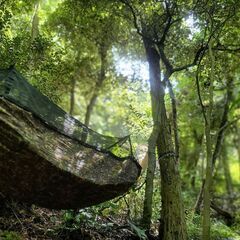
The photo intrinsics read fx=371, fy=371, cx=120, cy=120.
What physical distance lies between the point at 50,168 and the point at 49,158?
0.10m

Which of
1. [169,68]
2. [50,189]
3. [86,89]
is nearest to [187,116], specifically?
[86,89]

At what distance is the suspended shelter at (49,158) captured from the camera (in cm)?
346

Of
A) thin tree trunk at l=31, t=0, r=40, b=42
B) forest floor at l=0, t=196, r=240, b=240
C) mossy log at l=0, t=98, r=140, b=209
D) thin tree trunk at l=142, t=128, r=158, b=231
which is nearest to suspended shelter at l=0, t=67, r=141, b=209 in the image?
mossy log at l=0, t=98, r=140, b=209

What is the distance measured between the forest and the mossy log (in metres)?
0.01

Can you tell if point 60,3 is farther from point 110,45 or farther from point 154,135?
point 154,135

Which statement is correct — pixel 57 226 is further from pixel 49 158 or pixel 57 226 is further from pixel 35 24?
pixel 35 24

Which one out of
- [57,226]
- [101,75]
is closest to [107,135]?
[57,226]

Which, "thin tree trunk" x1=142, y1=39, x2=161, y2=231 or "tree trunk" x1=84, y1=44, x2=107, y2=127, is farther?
"tree trunk" x1=84, y1=44, x2=107, y2=127

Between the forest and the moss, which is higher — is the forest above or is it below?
above

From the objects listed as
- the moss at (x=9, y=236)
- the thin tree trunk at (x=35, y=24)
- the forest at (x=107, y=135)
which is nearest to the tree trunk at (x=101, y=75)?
the forest at (x=107, y=135)

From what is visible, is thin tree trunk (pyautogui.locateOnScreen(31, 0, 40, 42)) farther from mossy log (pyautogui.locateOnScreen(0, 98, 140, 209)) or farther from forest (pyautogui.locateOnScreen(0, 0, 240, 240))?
mossy log (pyautogui.locateOnScreen(0, 98, 140, 209))

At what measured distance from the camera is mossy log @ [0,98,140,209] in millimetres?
3431

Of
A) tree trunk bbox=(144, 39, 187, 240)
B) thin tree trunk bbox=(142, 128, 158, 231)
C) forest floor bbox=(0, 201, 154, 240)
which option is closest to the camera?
forest floor bbox=(0, 201, 154, 240)

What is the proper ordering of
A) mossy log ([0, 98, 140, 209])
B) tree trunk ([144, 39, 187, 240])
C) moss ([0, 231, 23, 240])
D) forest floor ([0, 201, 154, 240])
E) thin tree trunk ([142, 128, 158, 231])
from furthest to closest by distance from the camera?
thin tree trunk ([142, 128, 158, 231]), tree trunk ([144, 39, 187, 240]), forest floor ([0, 201, 154, 240]), moss ([0, 231, 23, 240]), mossy log ([0, 98, 140, 209])
